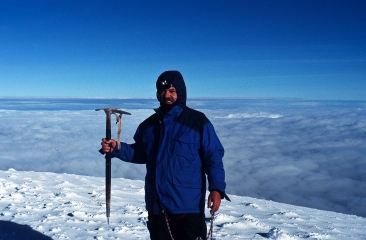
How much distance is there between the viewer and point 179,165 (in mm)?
2311

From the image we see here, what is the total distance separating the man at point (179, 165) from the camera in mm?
2311

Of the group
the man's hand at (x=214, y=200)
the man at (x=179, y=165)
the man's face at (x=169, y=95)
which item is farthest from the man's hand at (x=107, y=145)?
the man's hand at (x=214, y=200)

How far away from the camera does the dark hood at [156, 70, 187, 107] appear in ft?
7.80

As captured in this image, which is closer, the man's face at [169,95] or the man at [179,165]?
the man at [179,165]

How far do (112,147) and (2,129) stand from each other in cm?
18304

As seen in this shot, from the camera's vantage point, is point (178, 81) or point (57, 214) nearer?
point (178, 81)

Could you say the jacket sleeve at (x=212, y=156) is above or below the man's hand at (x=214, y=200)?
above

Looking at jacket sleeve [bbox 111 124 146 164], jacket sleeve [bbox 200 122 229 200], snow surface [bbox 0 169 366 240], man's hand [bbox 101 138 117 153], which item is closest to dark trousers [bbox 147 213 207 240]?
jacket sleeve [bbox 200 122 229 200]

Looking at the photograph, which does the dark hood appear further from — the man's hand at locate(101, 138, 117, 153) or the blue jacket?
the man's hand at locate(101, 138, 117, 153)

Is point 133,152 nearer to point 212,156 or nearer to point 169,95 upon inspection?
point 169,95

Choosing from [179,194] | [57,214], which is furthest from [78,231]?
Answer: [179,194]

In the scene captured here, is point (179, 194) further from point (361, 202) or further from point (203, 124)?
point (361, 202)

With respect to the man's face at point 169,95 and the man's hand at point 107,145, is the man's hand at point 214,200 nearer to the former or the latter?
the man's face at point 169,95

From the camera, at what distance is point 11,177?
925 cm
